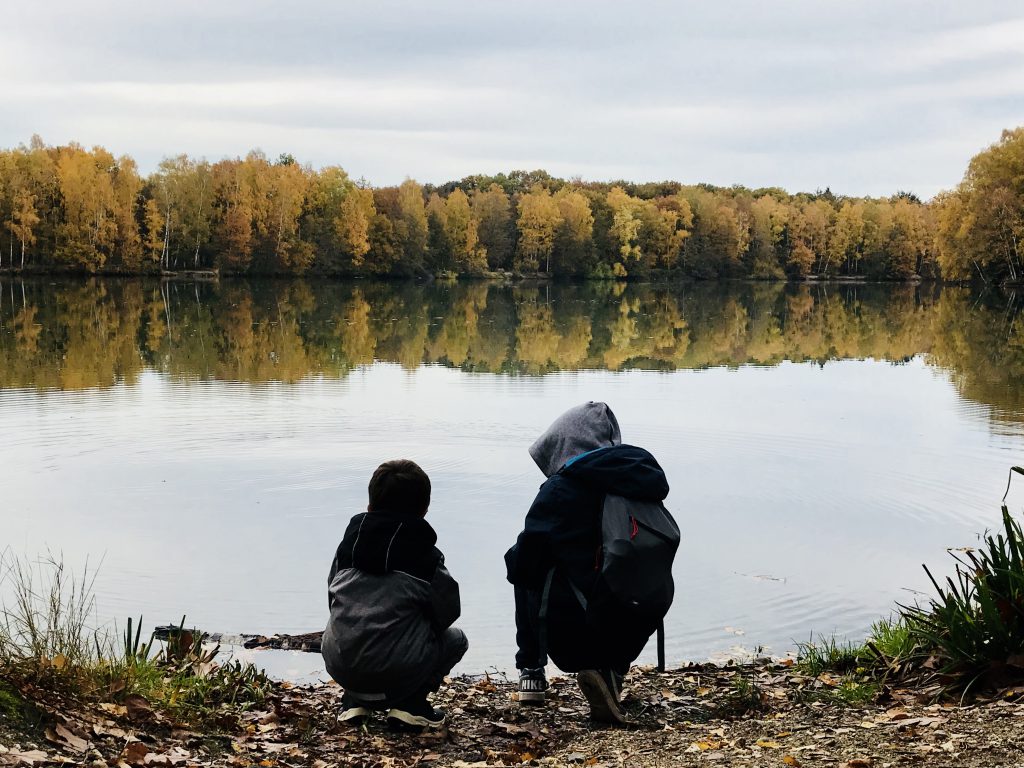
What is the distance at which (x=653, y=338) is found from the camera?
116 feet

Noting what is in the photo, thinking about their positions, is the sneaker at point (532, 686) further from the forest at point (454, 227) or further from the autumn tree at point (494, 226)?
the autumn tree at point (494, 226)

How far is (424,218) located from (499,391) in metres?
81.6

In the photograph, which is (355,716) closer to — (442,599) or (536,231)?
(442,599)

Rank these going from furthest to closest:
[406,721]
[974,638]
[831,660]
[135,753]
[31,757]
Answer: [831,660] → [974,638] → [406,721] → [135,753] → [31,757]

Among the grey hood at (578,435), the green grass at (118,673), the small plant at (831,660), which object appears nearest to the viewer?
the green grass at (118,673)

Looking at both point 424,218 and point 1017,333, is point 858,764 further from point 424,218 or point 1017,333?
point 424,218

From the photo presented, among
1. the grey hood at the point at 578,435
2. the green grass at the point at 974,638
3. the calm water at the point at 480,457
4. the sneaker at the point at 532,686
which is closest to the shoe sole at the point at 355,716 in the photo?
the sneaker at the point at 532,686

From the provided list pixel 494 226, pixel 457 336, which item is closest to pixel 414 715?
pixel 457 336

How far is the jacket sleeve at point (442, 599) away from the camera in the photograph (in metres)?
5.44

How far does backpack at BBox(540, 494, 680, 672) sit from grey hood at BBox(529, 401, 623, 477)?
319mm

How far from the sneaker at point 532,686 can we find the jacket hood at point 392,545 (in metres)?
0.86

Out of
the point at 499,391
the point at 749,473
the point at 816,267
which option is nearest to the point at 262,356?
the point at 499,391

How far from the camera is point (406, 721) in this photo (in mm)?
5336

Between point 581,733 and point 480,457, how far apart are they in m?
8.74
